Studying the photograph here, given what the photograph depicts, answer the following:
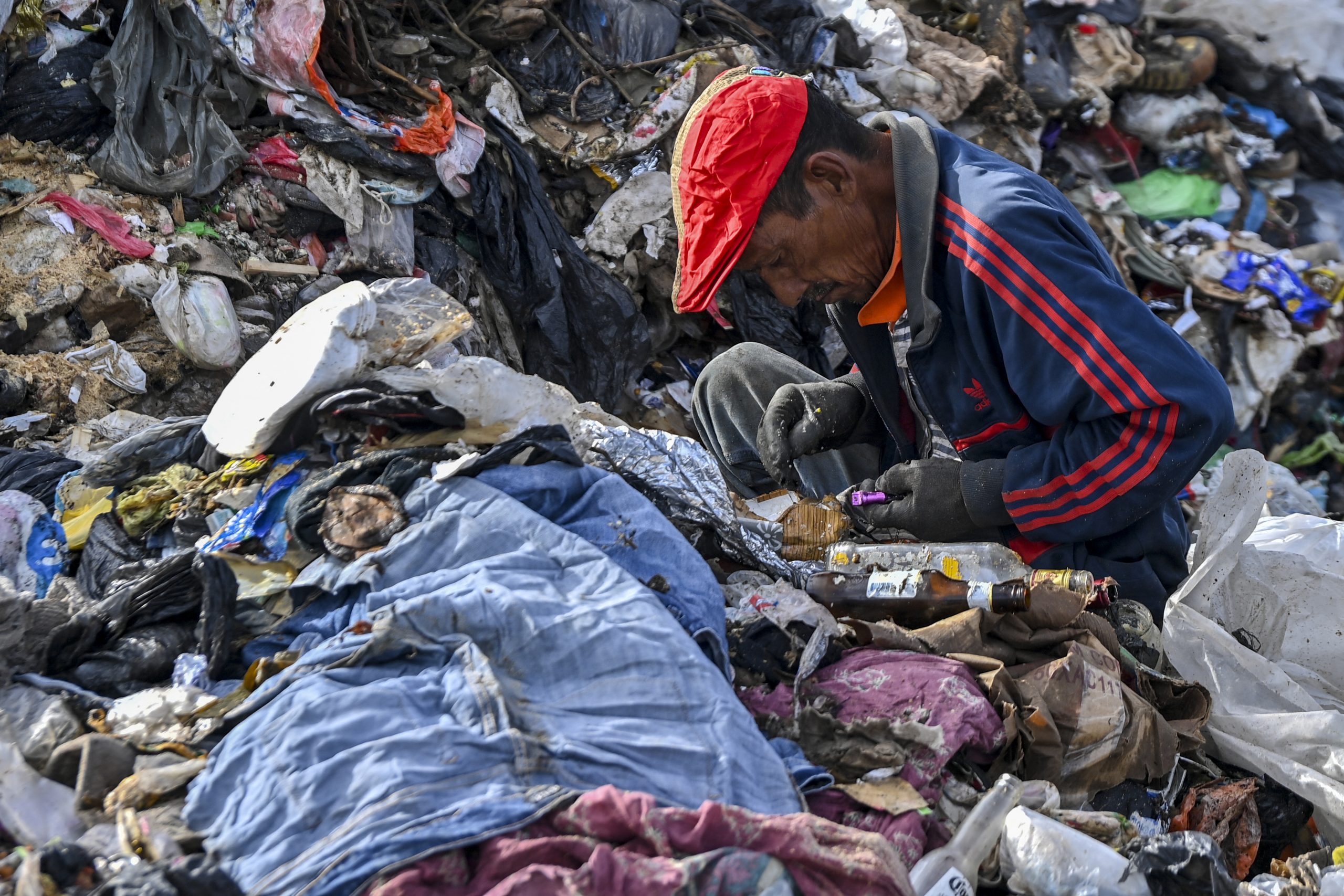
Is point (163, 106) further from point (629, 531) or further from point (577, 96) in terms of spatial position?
point (629, 531)

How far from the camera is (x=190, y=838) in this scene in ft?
4.29

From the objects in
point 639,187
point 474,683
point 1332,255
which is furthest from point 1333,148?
point 474,683

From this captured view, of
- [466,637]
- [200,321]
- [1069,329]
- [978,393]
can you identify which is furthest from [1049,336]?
[200,321]

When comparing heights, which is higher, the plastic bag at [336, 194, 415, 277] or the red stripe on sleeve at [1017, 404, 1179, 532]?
the red stripe on sleeve at [1017, 404, 1179, 532]

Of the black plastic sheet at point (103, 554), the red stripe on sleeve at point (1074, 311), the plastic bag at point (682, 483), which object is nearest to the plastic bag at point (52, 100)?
the black plastic sheet at point (103, 554)

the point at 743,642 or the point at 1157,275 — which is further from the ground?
the point at 743,642

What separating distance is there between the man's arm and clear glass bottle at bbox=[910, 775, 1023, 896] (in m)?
0.81

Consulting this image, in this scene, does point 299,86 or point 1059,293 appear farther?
point 299,86

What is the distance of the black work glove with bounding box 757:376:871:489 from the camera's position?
2.77 m

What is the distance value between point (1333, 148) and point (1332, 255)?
734mm

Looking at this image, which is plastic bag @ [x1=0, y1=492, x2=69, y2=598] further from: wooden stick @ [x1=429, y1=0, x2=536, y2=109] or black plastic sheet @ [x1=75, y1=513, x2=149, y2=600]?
wooden stick @ [x1=429, y1=0, x2=536, y2=109]

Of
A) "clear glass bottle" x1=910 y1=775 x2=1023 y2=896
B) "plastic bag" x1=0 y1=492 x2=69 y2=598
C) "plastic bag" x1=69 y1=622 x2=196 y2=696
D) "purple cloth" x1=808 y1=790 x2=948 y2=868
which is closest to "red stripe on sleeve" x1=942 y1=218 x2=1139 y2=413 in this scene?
"clear glass bottle" x1=910 y1=775 x2=1023 y2=896

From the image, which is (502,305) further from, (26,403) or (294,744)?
(294,744)

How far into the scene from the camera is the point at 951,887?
56.1 inches
